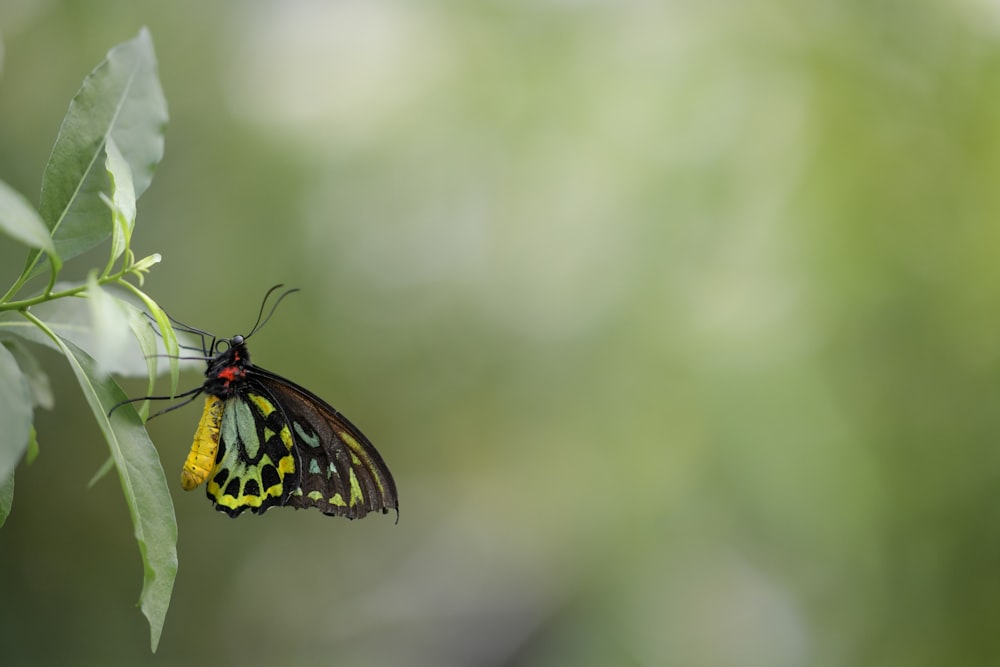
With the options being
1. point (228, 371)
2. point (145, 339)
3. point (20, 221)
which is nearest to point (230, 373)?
point (228, 371)

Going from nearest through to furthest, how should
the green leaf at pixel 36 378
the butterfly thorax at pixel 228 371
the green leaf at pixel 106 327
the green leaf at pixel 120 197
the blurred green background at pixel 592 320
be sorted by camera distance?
1. the green leaf at pixel 106 327
2. the green leaf at pixel 120 197
3. the green leaf at pixel 36 378
4. the butterfly thorax at pixel 228 371
5. the blurred green background at pixel 592 320

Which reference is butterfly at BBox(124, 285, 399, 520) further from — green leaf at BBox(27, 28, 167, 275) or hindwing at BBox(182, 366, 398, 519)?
green leaf at BBox(27, 28, 167, 275)

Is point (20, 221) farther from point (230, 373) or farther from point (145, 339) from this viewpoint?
point (230, 373)

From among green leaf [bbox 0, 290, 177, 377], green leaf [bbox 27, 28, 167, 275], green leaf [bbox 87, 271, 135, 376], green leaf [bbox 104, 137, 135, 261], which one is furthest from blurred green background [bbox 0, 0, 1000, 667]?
green leaf [bbox 87, 271, 135, 376]

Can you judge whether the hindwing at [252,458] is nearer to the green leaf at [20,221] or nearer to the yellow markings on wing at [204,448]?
the yellow markings on wing at [204,448]

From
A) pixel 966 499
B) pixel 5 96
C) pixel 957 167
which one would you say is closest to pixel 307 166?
pixel 5 96

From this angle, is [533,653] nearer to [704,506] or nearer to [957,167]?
[704,506]

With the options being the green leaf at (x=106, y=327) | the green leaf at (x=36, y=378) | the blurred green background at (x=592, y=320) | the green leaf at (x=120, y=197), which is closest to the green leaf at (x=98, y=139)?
the green leaf at (x=120, y=197)
